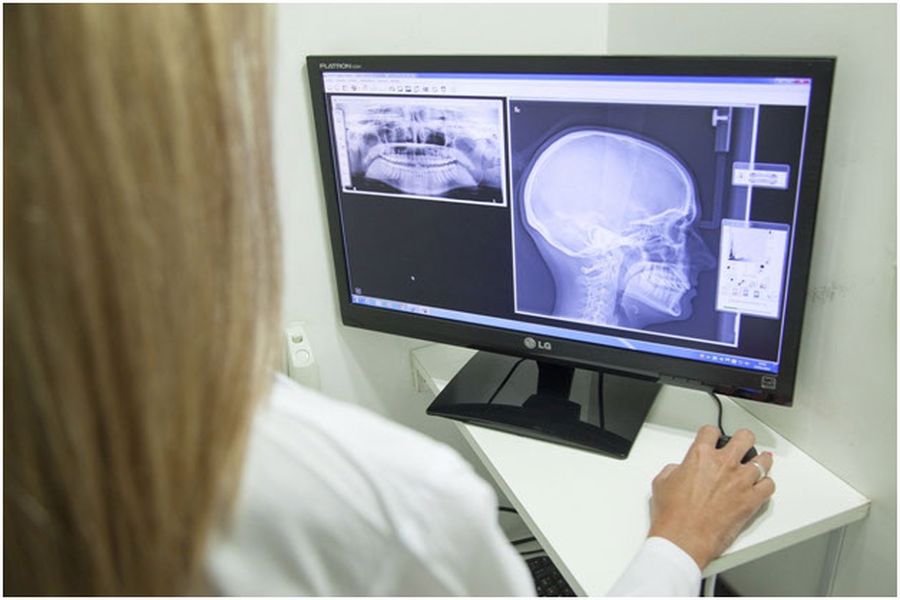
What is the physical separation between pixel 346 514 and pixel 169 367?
0.15 meters

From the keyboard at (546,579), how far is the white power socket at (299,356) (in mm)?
544

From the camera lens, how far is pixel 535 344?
117 centimetres

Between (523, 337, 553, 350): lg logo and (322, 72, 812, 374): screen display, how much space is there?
0.06 ft

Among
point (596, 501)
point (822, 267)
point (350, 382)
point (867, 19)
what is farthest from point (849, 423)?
point (350, 382)

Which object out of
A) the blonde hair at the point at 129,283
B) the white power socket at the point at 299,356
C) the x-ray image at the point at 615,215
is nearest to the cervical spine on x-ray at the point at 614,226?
the x-ray image at the point at 615,215

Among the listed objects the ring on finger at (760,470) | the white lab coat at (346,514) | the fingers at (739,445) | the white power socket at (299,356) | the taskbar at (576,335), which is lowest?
the ring on finger at (760,470)

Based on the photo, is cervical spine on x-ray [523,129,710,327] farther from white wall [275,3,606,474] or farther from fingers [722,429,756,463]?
white wall [275,3,606,474]

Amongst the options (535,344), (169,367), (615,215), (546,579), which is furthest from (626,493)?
(169,367)

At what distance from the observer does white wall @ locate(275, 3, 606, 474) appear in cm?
117

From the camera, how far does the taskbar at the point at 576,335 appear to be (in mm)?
1025

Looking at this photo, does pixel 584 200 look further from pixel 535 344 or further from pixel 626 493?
pixel 626 493

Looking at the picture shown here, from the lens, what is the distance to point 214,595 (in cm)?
54

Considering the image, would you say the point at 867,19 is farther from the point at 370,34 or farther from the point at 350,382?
the point at 350,382

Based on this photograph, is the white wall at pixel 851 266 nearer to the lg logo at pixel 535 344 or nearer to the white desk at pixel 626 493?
the white desk at pixel 626 493
